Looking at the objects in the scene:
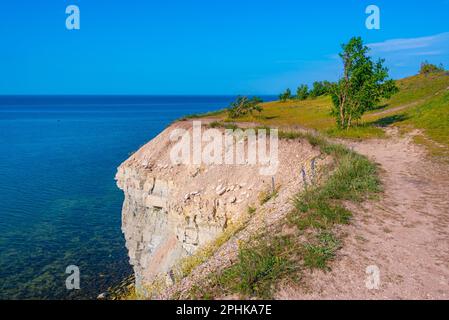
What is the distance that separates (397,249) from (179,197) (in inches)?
638

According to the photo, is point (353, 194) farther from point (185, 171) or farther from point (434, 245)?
point (185, 171)

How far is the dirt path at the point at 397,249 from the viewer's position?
8.54 meters

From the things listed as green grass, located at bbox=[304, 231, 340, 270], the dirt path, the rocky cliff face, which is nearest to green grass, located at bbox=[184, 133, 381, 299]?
green grass, located at bbox=[304, 231, 340, 270]

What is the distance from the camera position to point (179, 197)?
24094 millimetres

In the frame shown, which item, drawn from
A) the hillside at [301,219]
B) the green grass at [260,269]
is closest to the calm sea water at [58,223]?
the hillside at [301,219]

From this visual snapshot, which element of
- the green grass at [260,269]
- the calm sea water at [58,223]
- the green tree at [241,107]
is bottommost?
the calm sea water at [58,223]

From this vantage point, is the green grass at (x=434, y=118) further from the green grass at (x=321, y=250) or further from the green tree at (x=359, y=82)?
the green grass at (x=321, y=250)

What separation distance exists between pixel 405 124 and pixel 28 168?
176 ft

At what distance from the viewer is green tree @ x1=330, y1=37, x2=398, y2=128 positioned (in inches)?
1205

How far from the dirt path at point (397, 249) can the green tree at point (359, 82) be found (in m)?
15.8

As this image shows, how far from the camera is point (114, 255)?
1234 inches

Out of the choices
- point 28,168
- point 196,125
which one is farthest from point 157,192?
point 28,168

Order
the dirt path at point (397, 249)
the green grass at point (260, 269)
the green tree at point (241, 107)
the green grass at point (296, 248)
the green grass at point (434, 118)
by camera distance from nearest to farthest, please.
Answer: the dirt path at point (397, 249)
the green grass at point (260, 269)
the green grass at point (296, 248)
the green grass at point (434, 118)
the green tree at point (241, 107)

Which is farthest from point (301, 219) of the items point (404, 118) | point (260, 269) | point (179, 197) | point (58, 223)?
point (404, 118)
